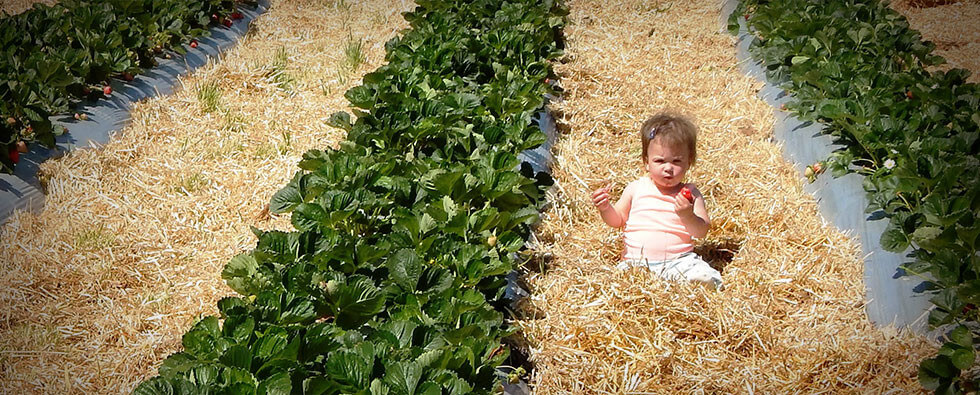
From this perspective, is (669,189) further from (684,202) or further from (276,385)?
(276,385)

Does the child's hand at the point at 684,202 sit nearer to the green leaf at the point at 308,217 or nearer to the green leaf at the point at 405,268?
the green leaf at the point at 405,268

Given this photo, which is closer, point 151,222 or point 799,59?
point 151,222

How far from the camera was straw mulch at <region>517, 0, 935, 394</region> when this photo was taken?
10.8 feet

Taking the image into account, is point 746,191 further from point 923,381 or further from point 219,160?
point 219,160

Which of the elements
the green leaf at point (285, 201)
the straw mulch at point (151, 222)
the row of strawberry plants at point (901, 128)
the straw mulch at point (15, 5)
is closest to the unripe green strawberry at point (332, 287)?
the green leaf at point (285, 201)

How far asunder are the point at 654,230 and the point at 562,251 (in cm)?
47

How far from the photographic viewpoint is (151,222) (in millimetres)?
4492

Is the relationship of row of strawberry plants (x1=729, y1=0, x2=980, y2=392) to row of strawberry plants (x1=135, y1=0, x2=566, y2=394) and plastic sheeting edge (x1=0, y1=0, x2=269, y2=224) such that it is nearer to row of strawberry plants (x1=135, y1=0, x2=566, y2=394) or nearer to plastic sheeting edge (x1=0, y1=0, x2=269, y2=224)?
row of strawberry plants (x1=135, y1=0, x2=566, y2=394)

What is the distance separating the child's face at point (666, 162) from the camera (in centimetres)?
403

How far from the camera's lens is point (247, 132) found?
562cm

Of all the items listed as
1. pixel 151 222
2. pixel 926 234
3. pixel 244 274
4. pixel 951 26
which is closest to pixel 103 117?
pixel 151 222

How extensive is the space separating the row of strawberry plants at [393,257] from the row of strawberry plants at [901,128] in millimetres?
1543

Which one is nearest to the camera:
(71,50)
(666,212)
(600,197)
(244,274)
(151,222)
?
(244,274)

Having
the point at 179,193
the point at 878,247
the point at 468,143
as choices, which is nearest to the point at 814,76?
the point at 878,247
